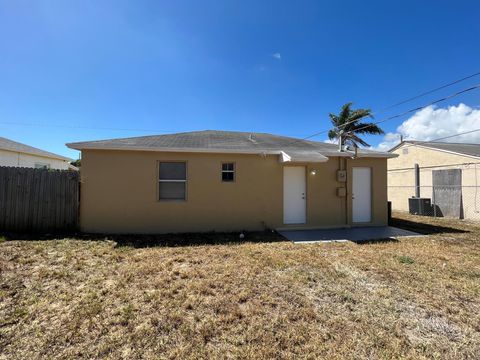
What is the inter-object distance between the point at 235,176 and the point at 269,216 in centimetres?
186

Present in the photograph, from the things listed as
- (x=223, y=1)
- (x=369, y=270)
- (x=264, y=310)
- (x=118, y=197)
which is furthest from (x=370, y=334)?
(x=223, y=1)

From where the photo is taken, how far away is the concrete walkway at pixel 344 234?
23.9 feet

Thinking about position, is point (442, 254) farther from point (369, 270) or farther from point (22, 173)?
point (22, 173)

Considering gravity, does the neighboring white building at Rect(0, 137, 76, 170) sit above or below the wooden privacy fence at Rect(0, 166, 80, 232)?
above

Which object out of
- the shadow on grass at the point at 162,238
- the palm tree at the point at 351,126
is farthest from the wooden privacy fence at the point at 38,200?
the palm tree at the point at 351,126

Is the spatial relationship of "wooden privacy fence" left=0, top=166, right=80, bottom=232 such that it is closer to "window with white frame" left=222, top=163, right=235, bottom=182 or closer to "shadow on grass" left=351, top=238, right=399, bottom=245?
"window with white frame" left=222, top=163, right=235, bottom=182

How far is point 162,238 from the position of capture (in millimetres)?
7086

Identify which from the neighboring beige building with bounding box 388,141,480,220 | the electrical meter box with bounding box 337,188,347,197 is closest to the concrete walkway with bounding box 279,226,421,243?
the electrical meter box with bounding box 337,188,347,197

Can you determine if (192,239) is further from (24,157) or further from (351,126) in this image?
(351,126)

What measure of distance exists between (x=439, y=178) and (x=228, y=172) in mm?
12730

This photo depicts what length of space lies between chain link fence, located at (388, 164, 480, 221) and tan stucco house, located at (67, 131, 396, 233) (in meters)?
6.05

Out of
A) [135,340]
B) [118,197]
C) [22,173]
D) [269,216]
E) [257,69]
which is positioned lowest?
[135,340]

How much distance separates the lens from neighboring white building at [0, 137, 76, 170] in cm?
1398

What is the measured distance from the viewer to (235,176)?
8133 mm
